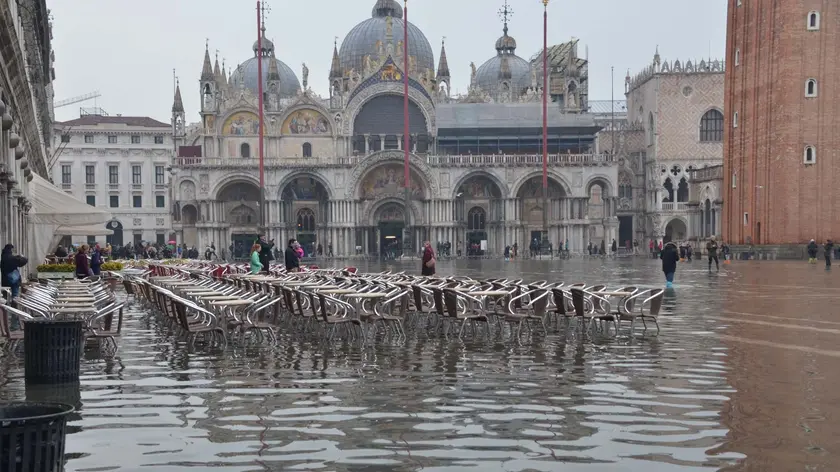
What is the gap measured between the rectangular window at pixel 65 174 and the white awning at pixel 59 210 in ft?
197

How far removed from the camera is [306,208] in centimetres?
6862

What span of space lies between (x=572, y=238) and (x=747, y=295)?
142 feet

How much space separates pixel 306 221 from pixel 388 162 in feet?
24.9

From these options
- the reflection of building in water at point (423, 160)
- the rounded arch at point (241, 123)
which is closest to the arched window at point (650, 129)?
the reflection of building in water at point (423, 160)

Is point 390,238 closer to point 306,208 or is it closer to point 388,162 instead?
point 388,162

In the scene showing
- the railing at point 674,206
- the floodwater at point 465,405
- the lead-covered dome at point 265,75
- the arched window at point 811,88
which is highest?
the lead-covered dome at point 265,75

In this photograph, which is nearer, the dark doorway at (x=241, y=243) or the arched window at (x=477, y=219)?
the dark doorway at (x=241, y=243)

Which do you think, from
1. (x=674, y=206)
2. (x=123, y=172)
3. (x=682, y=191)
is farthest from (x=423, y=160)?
(x=123, y=172)

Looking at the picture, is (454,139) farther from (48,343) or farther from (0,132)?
(48,343)

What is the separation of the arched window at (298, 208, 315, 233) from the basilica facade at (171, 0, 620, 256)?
0.07m

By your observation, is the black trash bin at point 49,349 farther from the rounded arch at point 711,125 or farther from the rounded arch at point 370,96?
the rounded arch at point 711,125

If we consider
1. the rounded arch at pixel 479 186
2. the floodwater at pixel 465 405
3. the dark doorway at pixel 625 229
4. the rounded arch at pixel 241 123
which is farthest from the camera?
the dark doorway at pixel 625 229

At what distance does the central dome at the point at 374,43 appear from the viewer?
2911 inches

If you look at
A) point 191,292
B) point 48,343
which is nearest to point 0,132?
point 191,292
